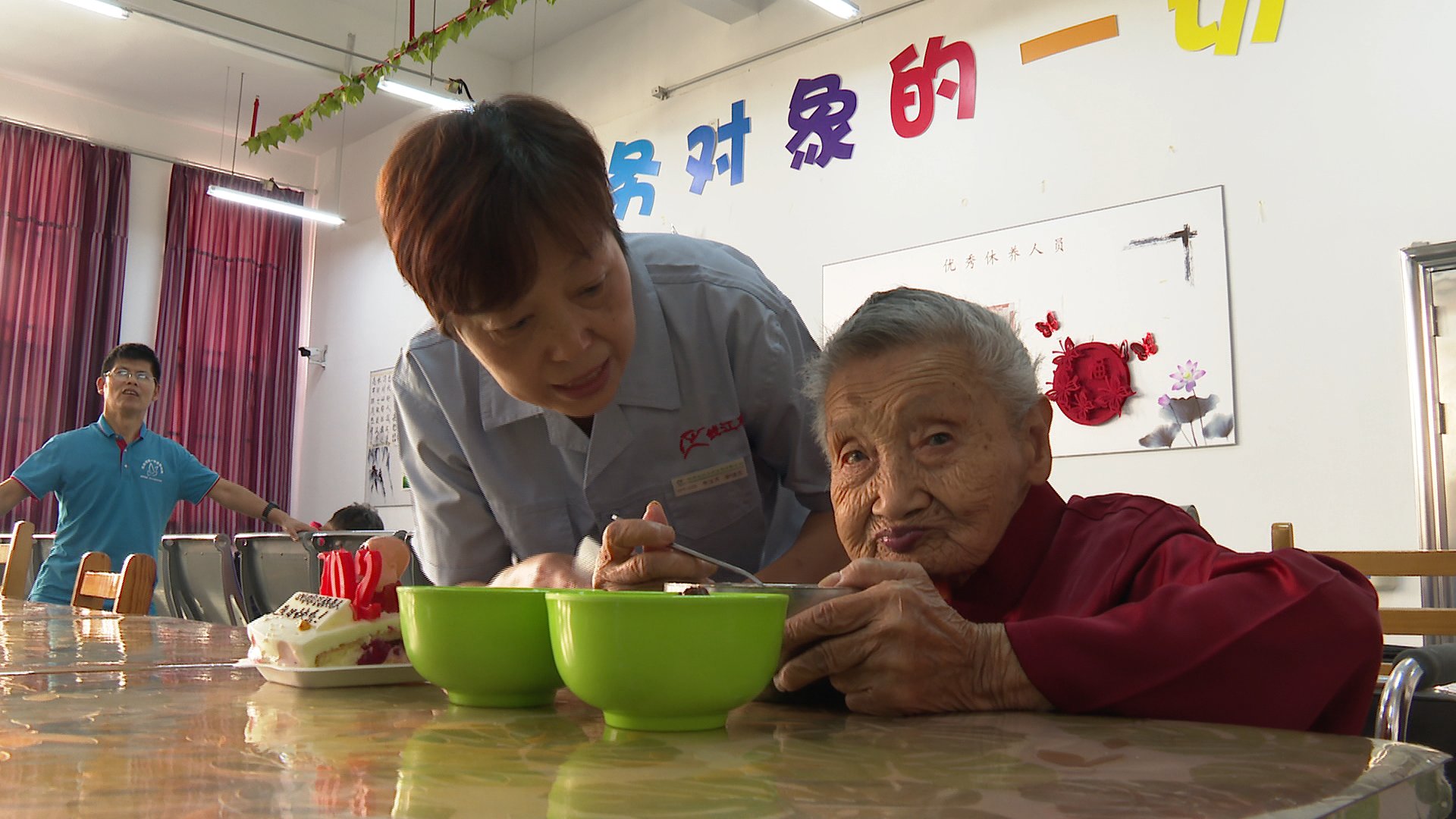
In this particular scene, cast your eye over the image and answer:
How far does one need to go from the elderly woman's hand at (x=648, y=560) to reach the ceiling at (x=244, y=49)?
6133mm

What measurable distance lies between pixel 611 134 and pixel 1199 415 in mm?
3992

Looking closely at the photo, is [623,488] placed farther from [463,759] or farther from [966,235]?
[966,235]

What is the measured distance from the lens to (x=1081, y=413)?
14.0 feet

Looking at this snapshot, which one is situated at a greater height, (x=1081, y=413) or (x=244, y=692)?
(x=1081, y=413)

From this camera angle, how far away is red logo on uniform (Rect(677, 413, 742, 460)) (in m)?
1.56

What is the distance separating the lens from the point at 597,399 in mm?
1409

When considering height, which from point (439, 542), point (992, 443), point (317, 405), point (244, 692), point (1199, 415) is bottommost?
point (244, 692)

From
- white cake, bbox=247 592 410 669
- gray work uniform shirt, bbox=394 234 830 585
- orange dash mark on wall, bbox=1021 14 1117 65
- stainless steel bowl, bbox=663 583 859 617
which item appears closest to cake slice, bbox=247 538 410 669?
white cake, bbox=247 592 410 669

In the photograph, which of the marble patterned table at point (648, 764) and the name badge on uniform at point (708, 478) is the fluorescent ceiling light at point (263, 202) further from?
the marble patterned table at point (648, 764)

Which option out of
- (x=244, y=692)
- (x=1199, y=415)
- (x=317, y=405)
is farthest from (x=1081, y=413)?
(x=317, y=405)

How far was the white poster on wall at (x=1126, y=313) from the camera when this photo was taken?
3.94 metres

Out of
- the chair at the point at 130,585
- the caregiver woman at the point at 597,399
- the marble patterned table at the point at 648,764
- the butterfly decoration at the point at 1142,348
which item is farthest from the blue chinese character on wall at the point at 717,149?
the marble patterned table at the point at 648,764

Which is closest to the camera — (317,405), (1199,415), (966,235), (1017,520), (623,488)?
(1017,520)

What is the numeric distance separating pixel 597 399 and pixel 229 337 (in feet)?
26.1
